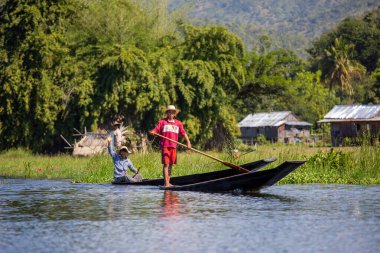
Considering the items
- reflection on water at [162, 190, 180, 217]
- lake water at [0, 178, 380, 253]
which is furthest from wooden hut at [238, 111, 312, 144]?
lake water at [0, 178, 380, 253]

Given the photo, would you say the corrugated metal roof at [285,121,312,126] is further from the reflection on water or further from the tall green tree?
the reflection on water

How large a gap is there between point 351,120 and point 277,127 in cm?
2216

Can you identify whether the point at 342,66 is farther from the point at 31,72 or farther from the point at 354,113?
the point at 31,72

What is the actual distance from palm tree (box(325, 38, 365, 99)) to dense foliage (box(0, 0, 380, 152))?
1681 inches

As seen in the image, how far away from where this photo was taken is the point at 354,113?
5578 cm

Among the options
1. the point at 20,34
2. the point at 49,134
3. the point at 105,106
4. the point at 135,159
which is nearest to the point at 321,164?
the point at 135,159

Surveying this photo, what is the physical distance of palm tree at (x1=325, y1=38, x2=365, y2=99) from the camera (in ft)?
274

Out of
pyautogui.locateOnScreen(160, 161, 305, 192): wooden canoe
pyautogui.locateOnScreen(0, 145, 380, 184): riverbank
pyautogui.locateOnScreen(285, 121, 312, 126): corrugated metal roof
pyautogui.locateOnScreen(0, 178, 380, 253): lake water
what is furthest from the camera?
pyautogui.locateOnScreen(285, 121, 312, 126): corrugated metal roof

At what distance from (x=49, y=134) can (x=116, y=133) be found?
17.2 m

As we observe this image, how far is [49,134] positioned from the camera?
37.2m

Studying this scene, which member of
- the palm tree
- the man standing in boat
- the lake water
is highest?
the palm tree

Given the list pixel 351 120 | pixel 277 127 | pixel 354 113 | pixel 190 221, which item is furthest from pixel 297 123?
pixel 190 221

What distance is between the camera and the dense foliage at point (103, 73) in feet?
119

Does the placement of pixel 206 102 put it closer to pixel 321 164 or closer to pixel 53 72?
pixel 53 72
